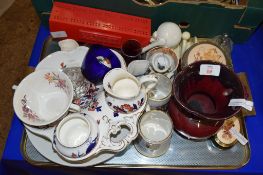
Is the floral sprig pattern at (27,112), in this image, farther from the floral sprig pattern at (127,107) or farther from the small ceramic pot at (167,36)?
the small ceramic pot at (167,36)

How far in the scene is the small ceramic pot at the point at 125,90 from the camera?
2.42ft

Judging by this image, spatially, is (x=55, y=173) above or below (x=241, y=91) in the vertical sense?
below

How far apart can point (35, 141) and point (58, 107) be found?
0.33 ft

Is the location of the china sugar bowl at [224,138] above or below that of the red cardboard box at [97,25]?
below

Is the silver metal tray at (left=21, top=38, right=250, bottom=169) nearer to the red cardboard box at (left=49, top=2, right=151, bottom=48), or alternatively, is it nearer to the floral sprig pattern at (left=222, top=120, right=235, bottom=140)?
the floral sprig pattern at (left=222, top=120, right=235, bottom=140)

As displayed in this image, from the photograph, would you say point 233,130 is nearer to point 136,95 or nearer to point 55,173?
point 136,95

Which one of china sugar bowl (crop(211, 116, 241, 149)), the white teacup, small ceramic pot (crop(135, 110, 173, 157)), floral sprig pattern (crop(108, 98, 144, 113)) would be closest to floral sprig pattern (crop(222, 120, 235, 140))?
china sugar bowl (crop(211, 116, 241, 149))

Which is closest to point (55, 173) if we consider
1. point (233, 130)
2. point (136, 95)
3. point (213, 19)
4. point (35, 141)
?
point (35, 141)

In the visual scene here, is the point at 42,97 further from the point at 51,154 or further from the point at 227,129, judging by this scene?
the point at 227,129

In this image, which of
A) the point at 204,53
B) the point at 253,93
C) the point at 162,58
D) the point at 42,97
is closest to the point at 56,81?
the point at 42,97

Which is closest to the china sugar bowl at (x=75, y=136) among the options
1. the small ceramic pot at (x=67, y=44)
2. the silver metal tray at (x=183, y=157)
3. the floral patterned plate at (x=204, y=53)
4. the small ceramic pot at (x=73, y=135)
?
the small ceramic pot at (x=73, y=135)

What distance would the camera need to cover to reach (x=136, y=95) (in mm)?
731

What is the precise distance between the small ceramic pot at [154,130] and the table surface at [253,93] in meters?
0.13

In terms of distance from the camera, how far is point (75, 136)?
774 mm
